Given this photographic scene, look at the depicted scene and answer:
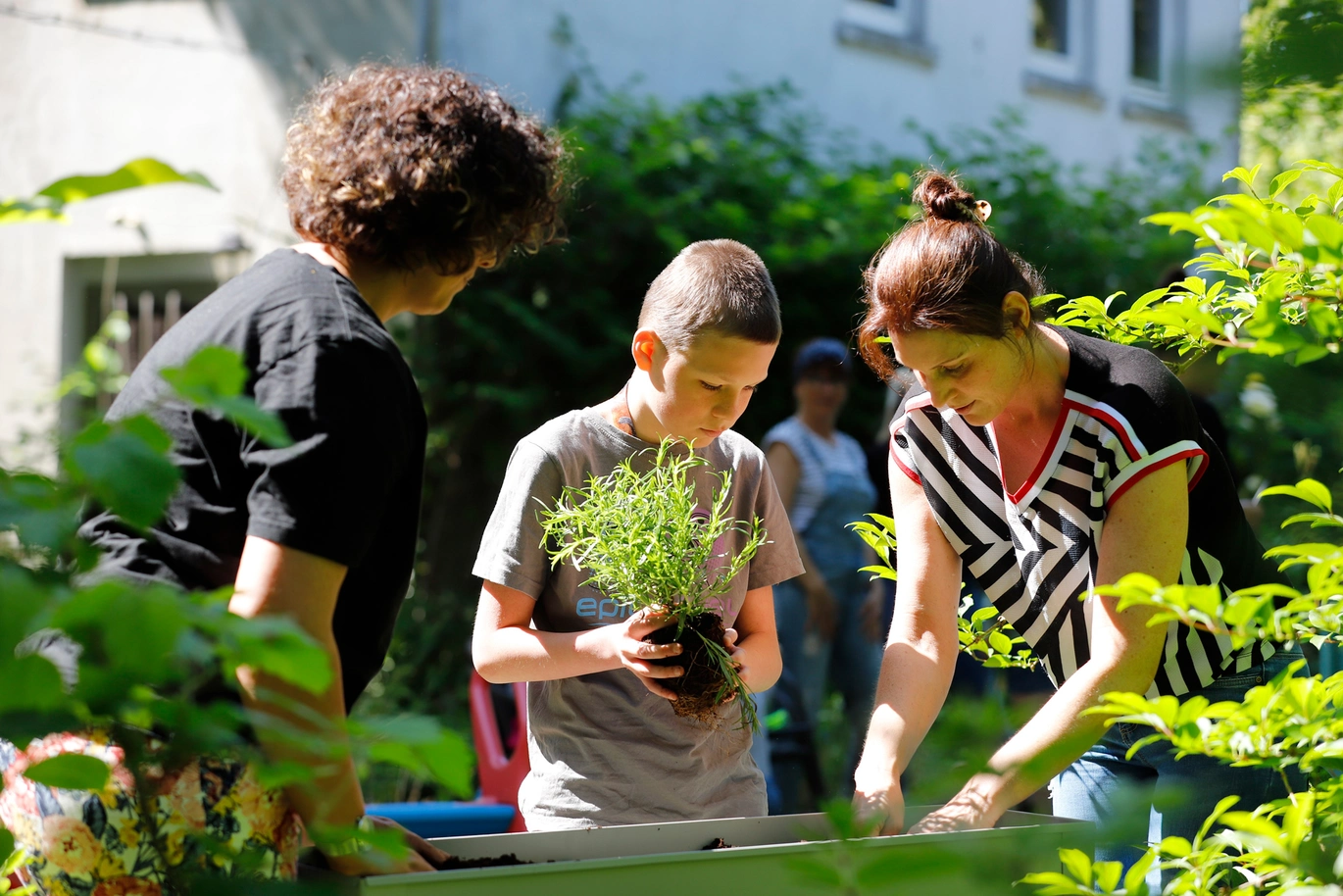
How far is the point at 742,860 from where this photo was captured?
1.29 metres

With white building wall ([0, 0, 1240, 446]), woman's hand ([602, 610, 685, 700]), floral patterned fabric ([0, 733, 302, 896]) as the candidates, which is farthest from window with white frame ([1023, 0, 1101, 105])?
floral patterned fabric ([0, 733, 302, 896])

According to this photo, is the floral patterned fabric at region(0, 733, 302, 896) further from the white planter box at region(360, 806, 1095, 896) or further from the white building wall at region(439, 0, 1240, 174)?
the white building wall at region(439, 0, 1240, 174)

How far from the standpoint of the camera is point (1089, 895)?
1042 millimetres

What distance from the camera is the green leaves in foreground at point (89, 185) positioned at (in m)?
0.71

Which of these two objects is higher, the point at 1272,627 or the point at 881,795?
the point at 1272,627

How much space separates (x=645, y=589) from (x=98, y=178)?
43.1 inches

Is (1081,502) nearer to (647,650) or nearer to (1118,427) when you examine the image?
(1118,427)

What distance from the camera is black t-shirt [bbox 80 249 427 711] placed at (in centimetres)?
118

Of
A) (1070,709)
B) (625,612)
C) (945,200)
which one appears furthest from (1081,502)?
(625,612)

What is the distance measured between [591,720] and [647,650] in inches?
11.3

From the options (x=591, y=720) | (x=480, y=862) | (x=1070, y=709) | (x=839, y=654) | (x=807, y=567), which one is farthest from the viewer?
(x=839, y=654)

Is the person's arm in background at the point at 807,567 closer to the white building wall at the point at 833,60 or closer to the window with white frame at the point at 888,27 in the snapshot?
the white building wall at the point at 833,60

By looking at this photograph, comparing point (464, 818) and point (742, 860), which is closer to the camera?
point (742, 860)

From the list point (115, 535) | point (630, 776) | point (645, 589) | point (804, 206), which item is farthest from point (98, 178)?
point (804, 206)
